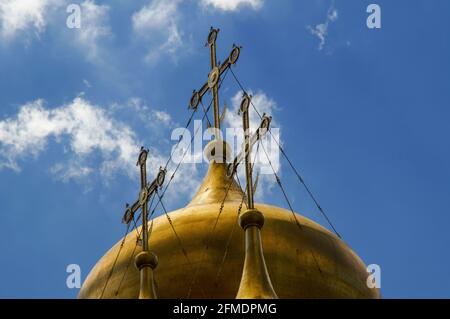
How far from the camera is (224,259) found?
24.8 meters

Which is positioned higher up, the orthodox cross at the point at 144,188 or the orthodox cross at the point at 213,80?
the orthodox cross at the point at 213,80

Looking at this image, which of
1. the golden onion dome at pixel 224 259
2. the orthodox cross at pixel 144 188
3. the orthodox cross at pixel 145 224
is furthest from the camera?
the golden onion dome at pixel 224 259

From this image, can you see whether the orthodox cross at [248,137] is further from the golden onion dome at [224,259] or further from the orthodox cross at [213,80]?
the orthodox cross at [213,80]

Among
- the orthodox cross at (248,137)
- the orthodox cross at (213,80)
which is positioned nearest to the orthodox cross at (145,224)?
the orthodox cross at (248,137)

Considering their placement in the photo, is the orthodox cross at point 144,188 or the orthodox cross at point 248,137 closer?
the orthodox cross at point 248,137

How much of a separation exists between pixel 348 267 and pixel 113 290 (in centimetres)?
425

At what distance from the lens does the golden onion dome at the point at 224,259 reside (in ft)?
80.7

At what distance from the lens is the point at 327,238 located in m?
26.5

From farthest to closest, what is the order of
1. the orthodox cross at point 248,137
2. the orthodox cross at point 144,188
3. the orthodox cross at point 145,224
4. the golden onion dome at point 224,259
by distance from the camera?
the golden onion dome at point 224,259
the orthodox cross at point 144,188
the orthodox cross at point 145,224
the orthodox cross at point 248,137

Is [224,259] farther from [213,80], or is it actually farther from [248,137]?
[213,80]

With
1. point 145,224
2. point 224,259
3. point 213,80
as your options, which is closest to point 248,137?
point 145,224

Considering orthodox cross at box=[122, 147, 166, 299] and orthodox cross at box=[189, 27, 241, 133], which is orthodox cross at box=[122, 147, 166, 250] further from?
orthodox cross at box=[189, 27, 241, 133]
